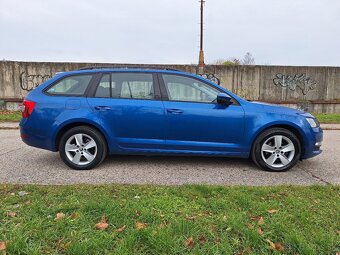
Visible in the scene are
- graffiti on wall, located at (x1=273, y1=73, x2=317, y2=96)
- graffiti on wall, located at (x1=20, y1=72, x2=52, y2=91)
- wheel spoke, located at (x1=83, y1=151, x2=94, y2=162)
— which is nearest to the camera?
wheel spoke, located at (x1=83, y1=151, x2=94, y2=162)

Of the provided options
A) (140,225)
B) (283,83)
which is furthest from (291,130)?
(283,83)

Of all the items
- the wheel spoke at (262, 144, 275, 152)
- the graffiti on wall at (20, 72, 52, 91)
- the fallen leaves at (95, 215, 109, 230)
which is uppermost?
the graffiti on wall at (20, 72, 52, 91)

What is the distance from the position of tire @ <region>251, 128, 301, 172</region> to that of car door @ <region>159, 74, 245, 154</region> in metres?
0.33

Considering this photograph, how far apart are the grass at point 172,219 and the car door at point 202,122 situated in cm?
103

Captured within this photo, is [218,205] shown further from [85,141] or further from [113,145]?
[85,141]

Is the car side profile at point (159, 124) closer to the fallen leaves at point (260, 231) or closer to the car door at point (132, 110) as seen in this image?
the car door at point (132, 110)

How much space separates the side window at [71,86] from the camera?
187 inches

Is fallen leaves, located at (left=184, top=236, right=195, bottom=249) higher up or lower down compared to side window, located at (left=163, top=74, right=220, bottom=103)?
lower down

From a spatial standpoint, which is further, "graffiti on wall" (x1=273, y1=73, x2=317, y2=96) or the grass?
"graffiti on wall" (x1=273, y1=73, x2=317, y2=96)

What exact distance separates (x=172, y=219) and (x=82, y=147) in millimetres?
2368

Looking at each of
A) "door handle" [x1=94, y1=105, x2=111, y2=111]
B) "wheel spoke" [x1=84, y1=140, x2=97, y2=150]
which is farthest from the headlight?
"wheel spoke" [x1=84, y1=140, x2=97, y2=150]

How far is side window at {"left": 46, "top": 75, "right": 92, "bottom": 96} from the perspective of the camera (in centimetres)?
476

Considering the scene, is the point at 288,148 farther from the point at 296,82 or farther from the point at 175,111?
the point at 296,82

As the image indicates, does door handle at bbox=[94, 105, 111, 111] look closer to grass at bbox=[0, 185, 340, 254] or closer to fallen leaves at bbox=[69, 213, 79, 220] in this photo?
grass at bbox=[0, 185, 340, 254]
